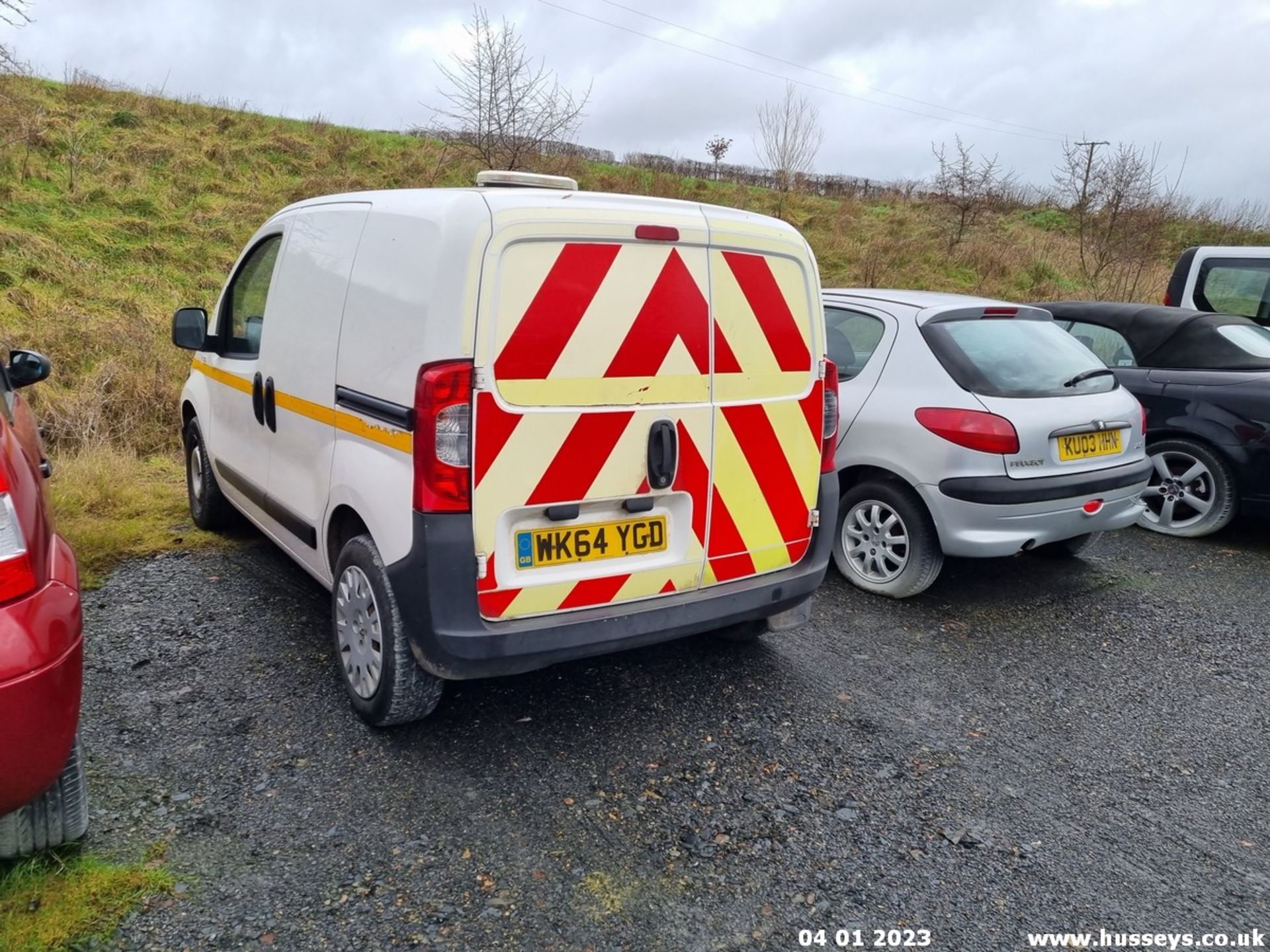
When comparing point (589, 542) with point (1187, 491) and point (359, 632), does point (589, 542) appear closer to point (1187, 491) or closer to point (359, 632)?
point (359, 632)

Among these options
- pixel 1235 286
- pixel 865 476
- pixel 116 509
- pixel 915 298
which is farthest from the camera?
pixel 1235 286

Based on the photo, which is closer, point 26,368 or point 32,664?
point 32,664

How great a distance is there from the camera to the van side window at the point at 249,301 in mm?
4066

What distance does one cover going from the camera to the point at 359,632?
10.4 ft

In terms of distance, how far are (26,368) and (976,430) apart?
415 cm

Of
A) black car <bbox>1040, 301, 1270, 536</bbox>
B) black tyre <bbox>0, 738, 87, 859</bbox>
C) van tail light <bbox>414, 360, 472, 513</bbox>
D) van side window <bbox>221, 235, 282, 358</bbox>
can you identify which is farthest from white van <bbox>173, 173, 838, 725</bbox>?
black car <bbox>1040, 301, 1270, 536</bbox>

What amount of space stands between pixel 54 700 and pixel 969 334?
4257mm

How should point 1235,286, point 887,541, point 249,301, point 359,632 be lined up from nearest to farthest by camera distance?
1. point 359,632
2. point 249,301
3. point 887,541
4. point 1235,286

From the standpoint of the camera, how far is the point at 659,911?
2.37 metres

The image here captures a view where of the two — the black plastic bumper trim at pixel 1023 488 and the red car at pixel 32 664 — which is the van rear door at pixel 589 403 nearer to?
the red car at pixel 32 664

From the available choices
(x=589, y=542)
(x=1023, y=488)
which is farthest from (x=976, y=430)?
(x=589, y=542)

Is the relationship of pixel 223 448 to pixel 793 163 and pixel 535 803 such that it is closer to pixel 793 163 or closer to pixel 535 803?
pixel 535 803

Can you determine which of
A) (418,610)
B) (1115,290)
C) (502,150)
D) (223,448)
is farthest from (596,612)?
(1115,290)

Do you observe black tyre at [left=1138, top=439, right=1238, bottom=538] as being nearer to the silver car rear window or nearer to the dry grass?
the silver car rear window
